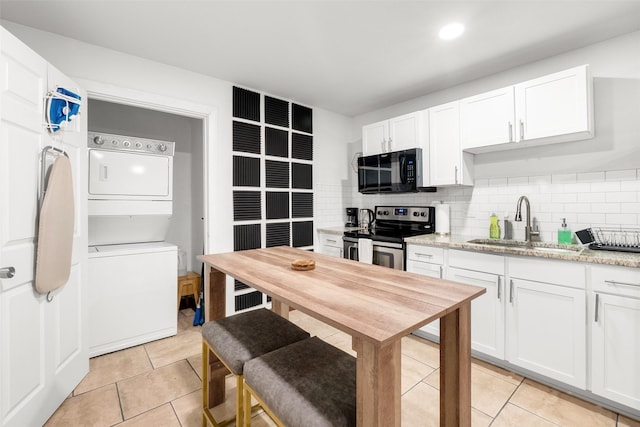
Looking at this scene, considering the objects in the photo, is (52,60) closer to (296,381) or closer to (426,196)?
(296,381)

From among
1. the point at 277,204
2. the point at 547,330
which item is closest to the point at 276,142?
the point at 277,204

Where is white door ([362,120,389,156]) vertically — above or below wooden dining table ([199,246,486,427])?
above

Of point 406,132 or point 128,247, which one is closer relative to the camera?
point 128,247

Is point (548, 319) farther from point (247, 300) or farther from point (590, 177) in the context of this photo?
point (247, 300)

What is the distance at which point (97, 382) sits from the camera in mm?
2096

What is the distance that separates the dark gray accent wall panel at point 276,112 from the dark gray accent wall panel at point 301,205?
861 mm

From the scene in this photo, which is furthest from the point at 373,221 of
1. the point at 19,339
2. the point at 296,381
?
the point at 19,339

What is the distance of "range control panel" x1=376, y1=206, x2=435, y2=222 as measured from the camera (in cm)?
335

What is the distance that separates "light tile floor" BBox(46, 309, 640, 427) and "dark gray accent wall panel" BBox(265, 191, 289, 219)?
157 centimetres

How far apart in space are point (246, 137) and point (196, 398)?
7.79 feet

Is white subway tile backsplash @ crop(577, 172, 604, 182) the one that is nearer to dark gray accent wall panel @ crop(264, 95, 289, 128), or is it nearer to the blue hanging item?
dark gray accent wall panel @ crop(264, 95, 289, 128)

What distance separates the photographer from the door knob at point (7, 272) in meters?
1.38

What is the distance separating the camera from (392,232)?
Answer: 3330 mm

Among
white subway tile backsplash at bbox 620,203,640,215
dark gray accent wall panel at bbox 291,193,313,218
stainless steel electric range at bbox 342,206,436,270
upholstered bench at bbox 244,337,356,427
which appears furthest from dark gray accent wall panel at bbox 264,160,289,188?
white subway tile backsplash at bbox 620,203,640,215
